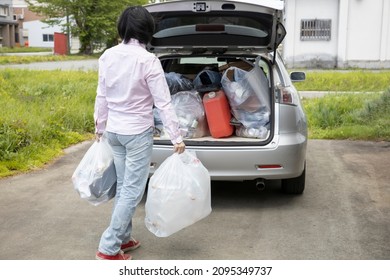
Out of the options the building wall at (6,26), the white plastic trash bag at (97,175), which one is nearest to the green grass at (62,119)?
the white plastic trash bag at (97,175)

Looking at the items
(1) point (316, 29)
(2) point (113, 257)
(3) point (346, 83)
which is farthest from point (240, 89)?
(1) point (316, 29)

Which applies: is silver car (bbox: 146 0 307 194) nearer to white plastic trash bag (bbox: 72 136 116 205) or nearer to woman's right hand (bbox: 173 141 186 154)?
white plastic trash bag (bbox: 72 136 116 205)

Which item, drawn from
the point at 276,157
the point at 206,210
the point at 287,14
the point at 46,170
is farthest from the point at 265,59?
the point at 287,14

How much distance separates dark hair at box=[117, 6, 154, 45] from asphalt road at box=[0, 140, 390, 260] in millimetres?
1651

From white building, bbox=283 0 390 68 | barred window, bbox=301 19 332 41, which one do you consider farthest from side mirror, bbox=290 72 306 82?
barred window, bbox=301 19 332 41

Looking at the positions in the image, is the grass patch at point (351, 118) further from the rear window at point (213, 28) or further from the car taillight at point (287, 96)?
the car taillight at point (287, 96)

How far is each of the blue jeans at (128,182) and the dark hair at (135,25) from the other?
0.67 m

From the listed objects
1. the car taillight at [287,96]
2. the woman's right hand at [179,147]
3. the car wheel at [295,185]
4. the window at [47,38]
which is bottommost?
the car wheel at [295,185]

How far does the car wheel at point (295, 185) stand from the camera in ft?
19.3

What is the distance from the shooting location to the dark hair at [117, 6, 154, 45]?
158 inches

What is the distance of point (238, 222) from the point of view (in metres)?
5.18

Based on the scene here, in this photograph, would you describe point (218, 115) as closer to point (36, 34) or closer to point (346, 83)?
point (346, 83)

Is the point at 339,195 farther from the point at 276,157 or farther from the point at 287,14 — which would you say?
the point at 287,14

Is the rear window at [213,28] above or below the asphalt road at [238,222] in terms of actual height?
above
